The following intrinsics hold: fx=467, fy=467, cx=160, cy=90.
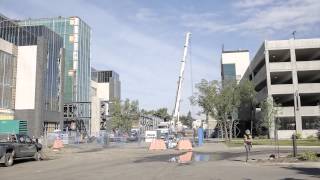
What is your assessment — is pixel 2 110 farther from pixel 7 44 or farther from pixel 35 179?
pixel 35 179

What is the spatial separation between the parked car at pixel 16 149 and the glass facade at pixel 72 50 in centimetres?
7783

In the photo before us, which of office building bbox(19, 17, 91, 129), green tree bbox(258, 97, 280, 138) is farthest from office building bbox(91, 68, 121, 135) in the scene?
green tree bbox(258, 97, 280, 138)

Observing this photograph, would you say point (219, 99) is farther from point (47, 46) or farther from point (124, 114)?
point (124, 114)

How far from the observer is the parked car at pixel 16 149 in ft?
79.3

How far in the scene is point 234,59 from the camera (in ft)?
391

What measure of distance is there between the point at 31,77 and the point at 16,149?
56.4 meters

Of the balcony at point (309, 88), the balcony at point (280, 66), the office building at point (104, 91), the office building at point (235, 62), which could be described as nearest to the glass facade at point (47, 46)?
the office building at point (104, 91)

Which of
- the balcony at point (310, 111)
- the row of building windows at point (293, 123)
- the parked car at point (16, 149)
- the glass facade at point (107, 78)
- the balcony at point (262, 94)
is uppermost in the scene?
the glass facade at point (107, 78)

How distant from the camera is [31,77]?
80.0 m

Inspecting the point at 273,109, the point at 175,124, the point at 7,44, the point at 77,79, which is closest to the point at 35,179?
the point at 273,109

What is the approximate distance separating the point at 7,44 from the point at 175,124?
98.1 feet

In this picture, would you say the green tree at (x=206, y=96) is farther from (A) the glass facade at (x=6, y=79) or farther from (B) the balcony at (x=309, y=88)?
(A) the glass facade at (x=6, y=79)

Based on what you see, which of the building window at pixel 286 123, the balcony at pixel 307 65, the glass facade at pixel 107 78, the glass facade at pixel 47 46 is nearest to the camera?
the balcony at pixel 307 65

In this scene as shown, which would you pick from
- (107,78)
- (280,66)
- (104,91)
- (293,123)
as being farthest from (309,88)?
(107,78)
